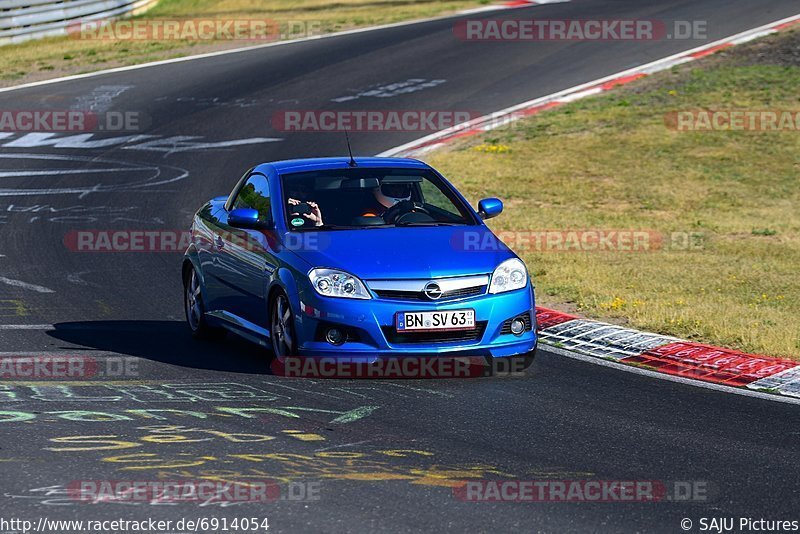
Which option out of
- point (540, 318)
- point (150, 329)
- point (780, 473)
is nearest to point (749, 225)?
point (540, 318)

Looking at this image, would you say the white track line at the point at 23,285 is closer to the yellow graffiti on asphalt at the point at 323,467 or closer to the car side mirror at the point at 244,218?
the car side mirror at the point at 244,218

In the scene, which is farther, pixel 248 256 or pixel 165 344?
pixel 165 344

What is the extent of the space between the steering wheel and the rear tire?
6.14ft

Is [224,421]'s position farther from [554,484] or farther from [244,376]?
[554,484]

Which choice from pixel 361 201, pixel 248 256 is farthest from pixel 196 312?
pixel 361 201

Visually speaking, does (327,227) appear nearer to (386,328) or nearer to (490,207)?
(386,328)

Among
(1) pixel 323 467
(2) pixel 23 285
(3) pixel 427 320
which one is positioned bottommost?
(1) pixel 323 467

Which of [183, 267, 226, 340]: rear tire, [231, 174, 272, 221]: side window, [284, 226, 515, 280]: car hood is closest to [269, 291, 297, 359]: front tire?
Result: [284, 226, 515, 280]: car hood

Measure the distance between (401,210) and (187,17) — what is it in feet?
92.3

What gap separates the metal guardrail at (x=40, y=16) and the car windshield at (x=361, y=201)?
76.4 ft

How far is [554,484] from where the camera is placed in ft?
23.6

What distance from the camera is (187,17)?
123 feet

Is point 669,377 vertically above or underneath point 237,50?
underneath

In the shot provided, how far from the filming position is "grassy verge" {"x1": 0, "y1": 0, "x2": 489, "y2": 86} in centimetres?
2992
